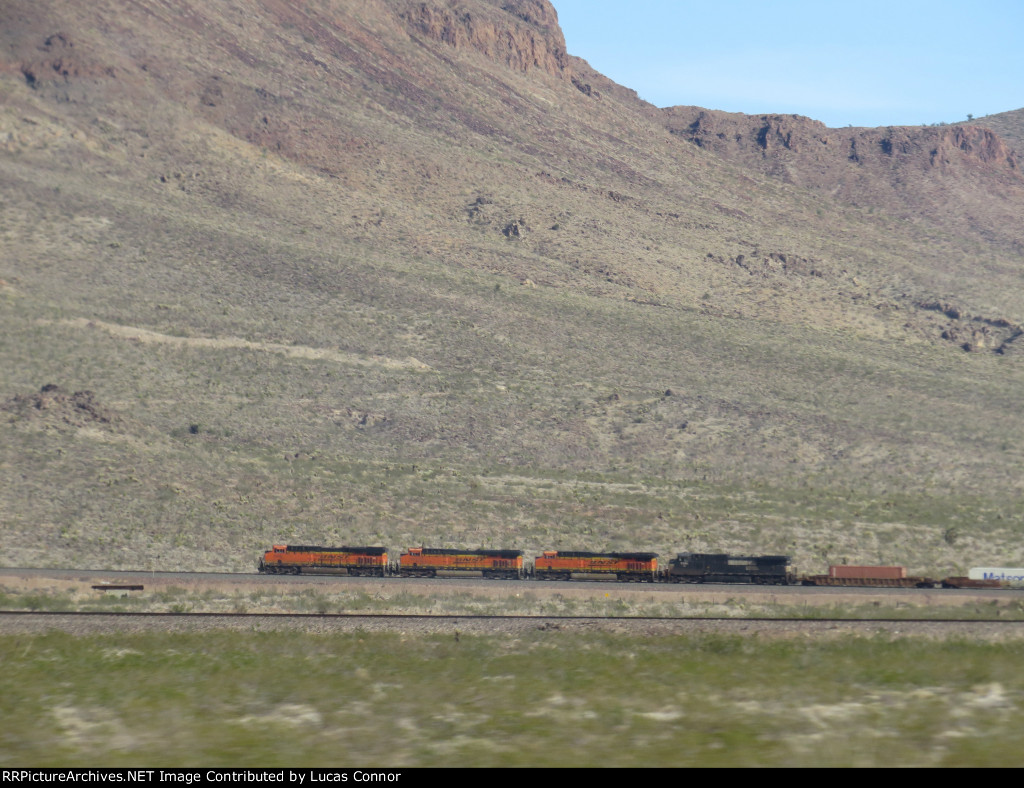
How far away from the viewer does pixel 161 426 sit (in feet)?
179

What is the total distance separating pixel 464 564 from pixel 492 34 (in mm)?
110862

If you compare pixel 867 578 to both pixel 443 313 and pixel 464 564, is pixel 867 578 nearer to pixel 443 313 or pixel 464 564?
pixel 464 564

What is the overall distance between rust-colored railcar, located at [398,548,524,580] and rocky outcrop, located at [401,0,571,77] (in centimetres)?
10499

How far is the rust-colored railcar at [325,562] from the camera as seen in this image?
36938 millimetres

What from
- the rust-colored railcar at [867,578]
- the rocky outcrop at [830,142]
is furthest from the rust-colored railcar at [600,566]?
the rocky outcrop at [830,142]

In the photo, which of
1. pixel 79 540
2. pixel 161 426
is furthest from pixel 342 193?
pixel 79 540

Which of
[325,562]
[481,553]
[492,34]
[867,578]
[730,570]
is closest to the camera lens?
[867,578]

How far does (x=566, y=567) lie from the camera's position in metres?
37.3

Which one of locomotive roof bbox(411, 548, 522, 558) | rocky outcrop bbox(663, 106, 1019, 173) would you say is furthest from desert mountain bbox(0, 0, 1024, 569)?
locomotive roof bbox(411, 548, 522, 558)

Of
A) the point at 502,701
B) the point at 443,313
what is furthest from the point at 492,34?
the point at 502,701

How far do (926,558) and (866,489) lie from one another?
39.2 ft

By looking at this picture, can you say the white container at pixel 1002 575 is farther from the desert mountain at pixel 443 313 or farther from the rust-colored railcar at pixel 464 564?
the rust-colored railcar at pixel 464 564

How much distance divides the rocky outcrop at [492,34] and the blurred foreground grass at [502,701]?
121m

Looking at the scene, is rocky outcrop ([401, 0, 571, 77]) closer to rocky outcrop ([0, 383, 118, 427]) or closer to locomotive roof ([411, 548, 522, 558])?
rocky outcrop ([0, 383, 118, 427])
